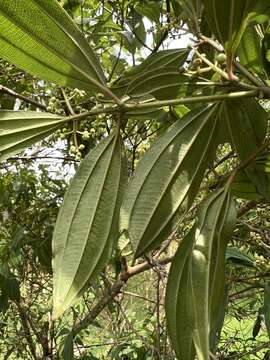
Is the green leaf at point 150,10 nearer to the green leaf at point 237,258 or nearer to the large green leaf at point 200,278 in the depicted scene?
the green leaf at point 237,258

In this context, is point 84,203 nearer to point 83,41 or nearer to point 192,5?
point 83,41

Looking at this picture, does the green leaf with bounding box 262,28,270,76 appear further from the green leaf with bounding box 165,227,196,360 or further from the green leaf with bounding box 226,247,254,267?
the green leaf with bounding box 226,247,254,267

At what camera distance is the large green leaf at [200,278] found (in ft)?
1.96

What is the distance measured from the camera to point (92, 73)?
2.12 feet

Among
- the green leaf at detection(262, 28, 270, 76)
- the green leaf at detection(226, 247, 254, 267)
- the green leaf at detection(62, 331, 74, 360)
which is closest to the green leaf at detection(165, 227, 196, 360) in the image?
the green leaf at detection(262, 28, 270, 76)

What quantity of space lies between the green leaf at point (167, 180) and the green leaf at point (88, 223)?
3 cm

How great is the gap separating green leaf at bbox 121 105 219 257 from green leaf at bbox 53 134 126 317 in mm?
29

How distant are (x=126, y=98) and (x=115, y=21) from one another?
98 cm

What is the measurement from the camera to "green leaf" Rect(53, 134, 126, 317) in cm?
62

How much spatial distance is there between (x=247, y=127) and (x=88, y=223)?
0.24m

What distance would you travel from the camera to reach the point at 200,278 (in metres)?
0.61

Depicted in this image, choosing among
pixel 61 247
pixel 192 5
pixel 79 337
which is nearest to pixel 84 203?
pixel 61 247

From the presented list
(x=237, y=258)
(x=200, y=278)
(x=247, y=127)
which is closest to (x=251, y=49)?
(x=247, y=127)

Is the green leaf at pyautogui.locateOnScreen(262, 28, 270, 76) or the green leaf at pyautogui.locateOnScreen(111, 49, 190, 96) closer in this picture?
the green leaf at pyautogui.locateOnScreen(262, 28, 270, 76)
